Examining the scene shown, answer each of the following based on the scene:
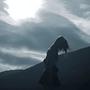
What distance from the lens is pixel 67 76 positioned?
142250 millimetres

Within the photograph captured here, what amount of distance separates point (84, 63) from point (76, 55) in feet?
61.0

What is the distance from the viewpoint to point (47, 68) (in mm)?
34125

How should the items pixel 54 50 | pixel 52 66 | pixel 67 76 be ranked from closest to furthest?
pixel 52 66 < pixel 54 50 < pixel 67 76

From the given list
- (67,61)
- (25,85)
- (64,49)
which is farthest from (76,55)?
(64,49)

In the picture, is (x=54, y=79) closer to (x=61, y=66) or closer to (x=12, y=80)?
(x=61, y=66)

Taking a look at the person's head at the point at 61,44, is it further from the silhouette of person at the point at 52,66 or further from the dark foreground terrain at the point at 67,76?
the dark foreground terrain at the point at 67,76

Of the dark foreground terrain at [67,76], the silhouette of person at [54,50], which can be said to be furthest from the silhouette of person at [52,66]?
the dark foreground terrain at [67,76]

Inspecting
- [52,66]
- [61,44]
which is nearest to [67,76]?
[61,44]

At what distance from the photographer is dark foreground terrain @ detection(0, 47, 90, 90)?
12669 cm

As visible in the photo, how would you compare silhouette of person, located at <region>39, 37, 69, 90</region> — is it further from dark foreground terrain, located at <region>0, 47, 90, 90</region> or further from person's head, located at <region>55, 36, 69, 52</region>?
dark foreground terrain, located at <region>0, 47, 90, 90</region>

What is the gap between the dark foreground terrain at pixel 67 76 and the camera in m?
127

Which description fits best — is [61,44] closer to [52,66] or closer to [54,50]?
[54,50]

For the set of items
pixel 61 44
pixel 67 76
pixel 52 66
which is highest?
pixel 67 76

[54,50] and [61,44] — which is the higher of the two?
[61,44]
